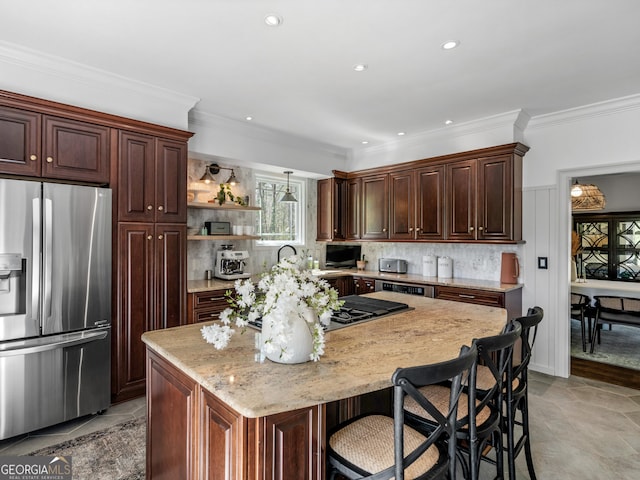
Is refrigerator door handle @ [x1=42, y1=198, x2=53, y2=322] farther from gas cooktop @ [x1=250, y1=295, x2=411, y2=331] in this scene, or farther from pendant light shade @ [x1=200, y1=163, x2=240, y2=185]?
pendant light shade @ [x1=200, y1=163, x2=240, y2=185]

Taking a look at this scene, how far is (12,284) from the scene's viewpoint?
8.25 ft

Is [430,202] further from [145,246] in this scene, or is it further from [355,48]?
[145,246]

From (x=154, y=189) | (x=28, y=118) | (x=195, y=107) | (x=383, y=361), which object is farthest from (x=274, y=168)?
(x=383, y=361)

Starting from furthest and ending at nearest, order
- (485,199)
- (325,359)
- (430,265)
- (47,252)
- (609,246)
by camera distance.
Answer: (609,246) → (430,265) → (485,199) → (47,252) → (325,359)

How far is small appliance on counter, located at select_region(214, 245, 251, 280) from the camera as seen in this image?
4.23 m

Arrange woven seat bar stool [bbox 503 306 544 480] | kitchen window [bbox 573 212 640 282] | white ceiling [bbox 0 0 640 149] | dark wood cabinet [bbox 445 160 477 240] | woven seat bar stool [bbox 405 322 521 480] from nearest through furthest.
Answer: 1. woven seat bar stool [bbox 405 322 521 480]
2. woven seat bar stool [bbox 503 306 544 480]
3. white ceiling [bbox 0 0 640 149]
4. dark wood cabinet [bbox 445 160 477 240]
5. kitchen window [bbox 573 212 640 282]

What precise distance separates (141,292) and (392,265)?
327 centimetres

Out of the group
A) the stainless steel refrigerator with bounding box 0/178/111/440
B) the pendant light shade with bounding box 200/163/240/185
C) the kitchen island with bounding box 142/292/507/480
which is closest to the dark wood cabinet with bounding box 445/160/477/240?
the kitchen island with bounding box 142/292/507/480

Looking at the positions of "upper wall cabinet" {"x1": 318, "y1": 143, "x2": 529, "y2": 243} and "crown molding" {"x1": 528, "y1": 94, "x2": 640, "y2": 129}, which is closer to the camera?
"crown molding" {"x1": 528, "y1": 94, "x2": 640, "y2": 129}

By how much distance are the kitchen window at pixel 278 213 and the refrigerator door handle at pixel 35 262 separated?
2622mm

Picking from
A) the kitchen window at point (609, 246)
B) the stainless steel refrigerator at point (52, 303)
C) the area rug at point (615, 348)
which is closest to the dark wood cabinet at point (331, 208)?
the stainless steel refrigerator at point (52, 303)

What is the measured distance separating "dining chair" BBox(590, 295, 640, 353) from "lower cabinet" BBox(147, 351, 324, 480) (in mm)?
4756

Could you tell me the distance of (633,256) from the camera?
21.1ft

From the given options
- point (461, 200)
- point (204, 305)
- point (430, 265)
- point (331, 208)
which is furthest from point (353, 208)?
point (204, 305)
